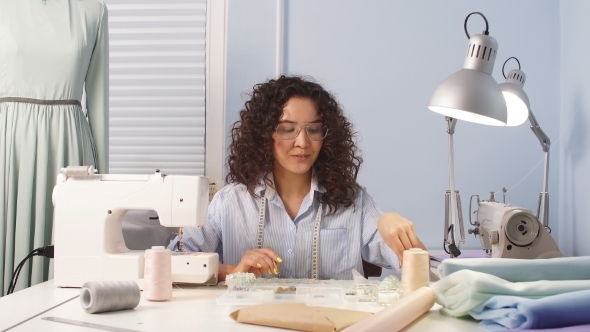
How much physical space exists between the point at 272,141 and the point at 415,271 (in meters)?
0.82

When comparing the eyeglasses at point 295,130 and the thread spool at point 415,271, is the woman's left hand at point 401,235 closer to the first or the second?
the thread spool at point 415,271

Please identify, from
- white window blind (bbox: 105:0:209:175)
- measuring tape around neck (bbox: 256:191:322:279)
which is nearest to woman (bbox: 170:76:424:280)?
measuring tape around neck (bbox: 256:191:322:279)

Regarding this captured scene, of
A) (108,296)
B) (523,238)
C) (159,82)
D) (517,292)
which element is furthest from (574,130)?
(108,296)

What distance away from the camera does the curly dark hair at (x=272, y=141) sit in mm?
2117

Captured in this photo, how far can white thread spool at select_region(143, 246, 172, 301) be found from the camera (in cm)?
144

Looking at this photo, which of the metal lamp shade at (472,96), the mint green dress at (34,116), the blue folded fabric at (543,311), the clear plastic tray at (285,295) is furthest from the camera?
the mint green dress at (34,116)

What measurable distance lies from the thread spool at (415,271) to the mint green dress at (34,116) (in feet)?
4.57

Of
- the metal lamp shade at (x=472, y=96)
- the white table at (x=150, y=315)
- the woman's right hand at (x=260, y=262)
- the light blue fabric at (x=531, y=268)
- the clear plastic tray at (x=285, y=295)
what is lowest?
the white table at (x=150, y=315)

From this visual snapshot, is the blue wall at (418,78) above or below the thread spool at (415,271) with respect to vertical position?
above

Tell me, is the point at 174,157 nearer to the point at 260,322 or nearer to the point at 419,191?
the point at 419,191

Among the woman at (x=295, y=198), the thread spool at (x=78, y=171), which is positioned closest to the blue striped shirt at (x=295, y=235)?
the woman at (x=295, y=198)

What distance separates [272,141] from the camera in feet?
6.97

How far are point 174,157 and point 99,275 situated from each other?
1625 millimetres

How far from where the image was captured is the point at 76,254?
5.38 feet
